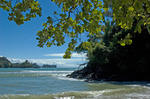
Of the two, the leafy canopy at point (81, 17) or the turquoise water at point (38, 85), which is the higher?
the leafy canopy at point (81, 17)

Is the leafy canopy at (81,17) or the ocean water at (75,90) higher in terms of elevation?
the leafy canopy at (81,17)

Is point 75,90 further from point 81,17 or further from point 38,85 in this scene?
point 81,17

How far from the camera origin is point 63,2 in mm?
3805

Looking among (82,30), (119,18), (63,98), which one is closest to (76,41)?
(82,30)

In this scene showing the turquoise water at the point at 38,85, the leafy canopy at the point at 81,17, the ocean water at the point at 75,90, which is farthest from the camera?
the turquoise water at the point at 38,85

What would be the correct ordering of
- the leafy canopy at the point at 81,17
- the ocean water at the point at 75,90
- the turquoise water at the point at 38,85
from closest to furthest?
1. the leafy canopy at the point at 81,17
2. the ocean water at the point at 75,90
3. the turquoise water at the point at 38,85

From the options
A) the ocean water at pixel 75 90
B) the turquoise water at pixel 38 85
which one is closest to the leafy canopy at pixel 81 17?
the ocean water at pixel 75 90

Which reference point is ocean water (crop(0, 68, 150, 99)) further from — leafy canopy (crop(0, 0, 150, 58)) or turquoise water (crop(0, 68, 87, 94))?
leafy canopy (crop(0, 0, 150, 58))

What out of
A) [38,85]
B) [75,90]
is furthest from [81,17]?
[38,85]

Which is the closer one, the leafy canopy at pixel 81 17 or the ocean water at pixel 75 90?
the leafy canopy at pixel 81 17

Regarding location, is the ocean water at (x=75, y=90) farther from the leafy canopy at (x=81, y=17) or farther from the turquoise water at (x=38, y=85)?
the leafy canopy at (x=81, y=17)

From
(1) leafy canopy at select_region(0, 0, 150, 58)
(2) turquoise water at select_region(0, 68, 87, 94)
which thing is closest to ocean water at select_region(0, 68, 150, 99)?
(2) turquoise water at select_region(0, 68, 87, 94)

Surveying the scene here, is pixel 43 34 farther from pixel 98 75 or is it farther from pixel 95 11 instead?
pixel 98 75

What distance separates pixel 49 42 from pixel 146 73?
2276cm
